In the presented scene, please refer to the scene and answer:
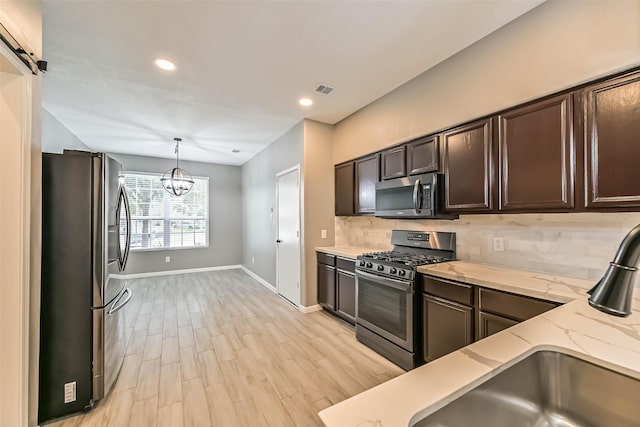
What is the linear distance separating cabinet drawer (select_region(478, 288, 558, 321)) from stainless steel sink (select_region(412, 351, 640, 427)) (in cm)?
89

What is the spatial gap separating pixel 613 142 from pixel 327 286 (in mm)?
3008

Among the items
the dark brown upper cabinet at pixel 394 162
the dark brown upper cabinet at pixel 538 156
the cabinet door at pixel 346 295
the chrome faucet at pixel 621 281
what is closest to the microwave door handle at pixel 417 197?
the dark brown upper cabinet at pixel 394 162

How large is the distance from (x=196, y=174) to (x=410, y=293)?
19.6ft

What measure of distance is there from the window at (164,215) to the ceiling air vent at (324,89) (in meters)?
4.63

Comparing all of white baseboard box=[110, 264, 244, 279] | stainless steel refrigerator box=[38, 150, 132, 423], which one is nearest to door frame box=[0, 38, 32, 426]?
stainless steel refrigerator box=[38, 150, 132, 423]

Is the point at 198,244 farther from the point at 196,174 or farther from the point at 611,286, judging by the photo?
the point at 611,286

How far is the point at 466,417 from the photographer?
2.08 feet

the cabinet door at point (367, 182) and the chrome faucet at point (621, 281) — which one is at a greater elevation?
the cabinet door at point (367, 182)

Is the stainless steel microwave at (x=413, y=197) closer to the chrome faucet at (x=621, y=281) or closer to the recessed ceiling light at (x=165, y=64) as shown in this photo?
the chrome faucet at (x=621, y=281)

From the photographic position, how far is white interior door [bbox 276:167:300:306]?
3.95 meters

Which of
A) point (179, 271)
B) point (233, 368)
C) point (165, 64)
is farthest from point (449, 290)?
point (179, 271)

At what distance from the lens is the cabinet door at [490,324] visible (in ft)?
5.64

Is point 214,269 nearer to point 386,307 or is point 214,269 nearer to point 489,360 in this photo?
point 386,307

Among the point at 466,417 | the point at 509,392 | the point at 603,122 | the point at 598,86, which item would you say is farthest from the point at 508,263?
the point at 466,417
